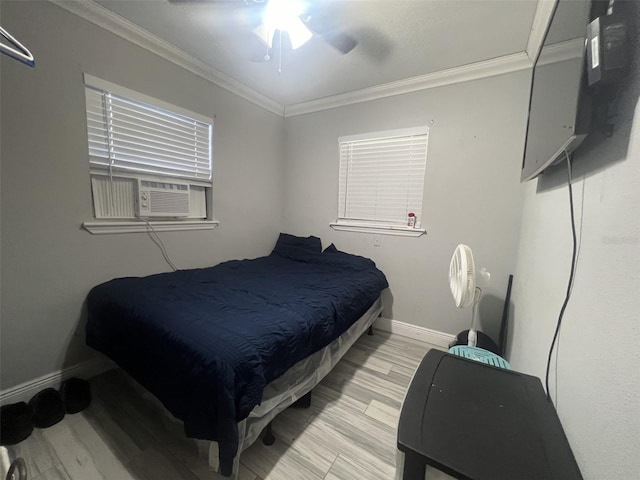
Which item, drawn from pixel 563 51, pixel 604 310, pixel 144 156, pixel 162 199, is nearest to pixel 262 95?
pixel 144 156

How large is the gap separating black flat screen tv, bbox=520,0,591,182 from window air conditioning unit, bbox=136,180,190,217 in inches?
99.9

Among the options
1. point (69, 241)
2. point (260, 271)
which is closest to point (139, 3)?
point (69, 241)

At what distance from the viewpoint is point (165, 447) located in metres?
1.29

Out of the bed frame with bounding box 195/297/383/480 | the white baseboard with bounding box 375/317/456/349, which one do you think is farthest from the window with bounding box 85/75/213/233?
the white baseboard with bounding box 375/317/456/349

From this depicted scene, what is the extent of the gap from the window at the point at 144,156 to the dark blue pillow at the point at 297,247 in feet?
3.44

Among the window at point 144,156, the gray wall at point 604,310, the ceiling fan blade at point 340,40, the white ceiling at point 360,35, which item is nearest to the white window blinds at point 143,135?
the window at point 144,156

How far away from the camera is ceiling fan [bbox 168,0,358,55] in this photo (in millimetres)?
1428

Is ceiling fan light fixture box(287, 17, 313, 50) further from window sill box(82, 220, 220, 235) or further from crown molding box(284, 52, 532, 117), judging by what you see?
window sill box(82, 220, 220, 235)

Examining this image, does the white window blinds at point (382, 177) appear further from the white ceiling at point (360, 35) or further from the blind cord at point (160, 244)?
the blind cord at point (160, 244)

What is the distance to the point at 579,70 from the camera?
26.7 inches

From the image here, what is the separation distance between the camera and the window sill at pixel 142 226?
1.77m

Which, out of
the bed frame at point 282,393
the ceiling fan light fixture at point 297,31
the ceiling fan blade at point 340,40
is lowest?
the bed frame at point 282,393

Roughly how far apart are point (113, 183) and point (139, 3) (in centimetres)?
122

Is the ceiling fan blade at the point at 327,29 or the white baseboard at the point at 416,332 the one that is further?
the white baseboard at the point at 416,332
